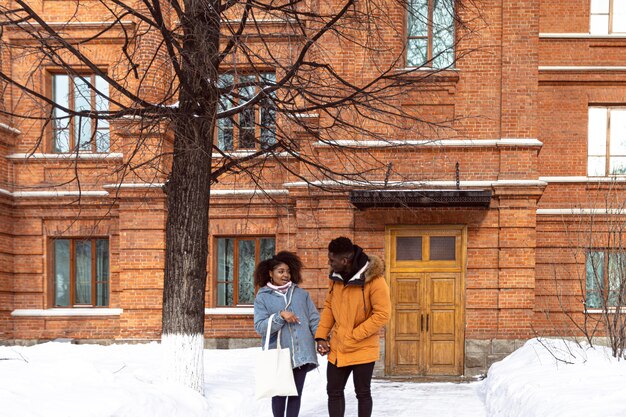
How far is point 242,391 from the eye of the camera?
7.26 metres

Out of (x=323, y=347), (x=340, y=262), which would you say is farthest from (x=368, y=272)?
(x=323, y=347)

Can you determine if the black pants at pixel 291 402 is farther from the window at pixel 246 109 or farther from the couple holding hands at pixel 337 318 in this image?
the window at pixel 246 109

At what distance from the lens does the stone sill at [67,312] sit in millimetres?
12797

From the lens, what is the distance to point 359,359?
16.7 ft

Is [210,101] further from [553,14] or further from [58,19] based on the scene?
[553,14]

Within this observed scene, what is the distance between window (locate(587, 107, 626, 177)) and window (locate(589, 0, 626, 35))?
185 centimetres

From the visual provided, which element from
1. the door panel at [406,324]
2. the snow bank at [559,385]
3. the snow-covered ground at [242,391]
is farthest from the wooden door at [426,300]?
the snow bank at [559,385]

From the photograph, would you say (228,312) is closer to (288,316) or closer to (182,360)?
(182,360)

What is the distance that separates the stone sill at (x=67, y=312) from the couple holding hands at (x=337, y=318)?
342 inches

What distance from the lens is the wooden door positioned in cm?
1145

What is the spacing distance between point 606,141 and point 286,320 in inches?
435

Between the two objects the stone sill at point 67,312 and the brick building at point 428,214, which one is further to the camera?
the stone sill at point 67,312

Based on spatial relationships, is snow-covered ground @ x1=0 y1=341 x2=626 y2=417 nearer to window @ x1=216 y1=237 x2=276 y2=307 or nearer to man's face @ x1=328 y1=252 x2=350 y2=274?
man's face @ x1=328 y1=252 x2=350 y2=274

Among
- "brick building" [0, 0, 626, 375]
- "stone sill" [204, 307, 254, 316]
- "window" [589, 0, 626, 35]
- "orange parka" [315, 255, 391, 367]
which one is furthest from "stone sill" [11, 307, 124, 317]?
"window" [589, 0, 626, 35]
